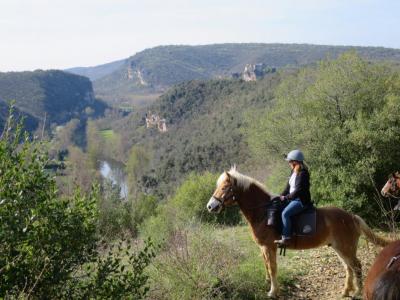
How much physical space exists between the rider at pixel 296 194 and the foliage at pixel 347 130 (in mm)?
6008

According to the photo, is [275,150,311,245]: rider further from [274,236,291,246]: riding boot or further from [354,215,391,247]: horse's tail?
[354,215,391,247]: horse's tail

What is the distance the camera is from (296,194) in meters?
6.62

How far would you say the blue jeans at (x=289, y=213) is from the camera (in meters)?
6.59

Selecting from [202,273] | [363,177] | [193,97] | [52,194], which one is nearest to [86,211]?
[52,194]

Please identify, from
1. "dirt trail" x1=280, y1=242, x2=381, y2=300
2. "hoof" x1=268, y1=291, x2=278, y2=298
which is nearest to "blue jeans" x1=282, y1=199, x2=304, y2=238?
"hoof" x1=268, y1=291, x2=278, y2=298

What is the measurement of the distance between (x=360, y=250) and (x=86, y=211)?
7.35 m

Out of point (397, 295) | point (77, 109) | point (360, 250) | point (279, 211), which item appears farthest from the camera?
point (77, 109)

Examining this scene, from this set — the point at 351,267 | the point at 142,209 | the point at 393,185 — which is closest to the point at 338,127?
the point at 393,185

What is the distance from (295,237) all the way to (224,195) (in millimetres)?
1399

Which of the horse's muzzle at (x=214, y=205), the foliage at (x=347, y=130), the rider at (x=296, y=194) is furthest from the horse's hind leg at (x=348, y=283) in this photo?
the foliage at (x=347, y=130)

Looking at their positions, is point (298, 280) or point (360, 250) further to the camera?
point (360, 250)

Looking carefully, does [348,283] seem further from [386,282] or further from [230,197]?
[386,282]

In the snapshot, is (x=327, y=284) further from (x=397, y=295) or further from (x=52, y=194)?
(x=52, y=194)

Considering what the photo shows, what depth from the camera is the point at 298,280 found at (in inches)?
312
